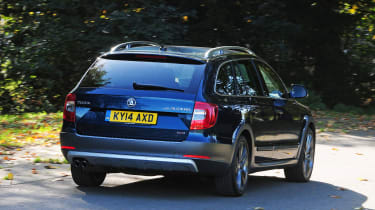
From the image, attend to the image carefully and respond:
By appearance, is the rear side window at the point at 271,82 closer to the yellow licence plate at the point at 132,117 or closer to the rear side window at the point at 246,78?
the rear side window at the point at 246,78

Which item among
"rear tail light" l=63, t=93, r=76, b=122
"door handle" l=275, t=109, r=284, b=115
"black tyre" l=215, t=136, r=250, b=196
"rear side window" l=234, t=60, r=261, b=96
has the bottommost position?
"black tyre" l=215, t=136, r=250, b=196

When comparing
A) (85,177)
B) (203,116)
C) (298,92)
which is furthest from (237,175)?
(298,92)

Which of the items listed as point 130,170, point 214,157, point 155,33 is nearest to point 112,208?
point 130,170

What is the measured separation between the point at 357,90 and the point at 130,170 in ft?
51.8

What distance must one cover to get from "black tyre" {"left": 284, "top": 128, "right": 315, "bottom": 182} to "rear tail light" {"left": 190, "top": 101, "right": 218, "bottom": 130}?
2.82 meters

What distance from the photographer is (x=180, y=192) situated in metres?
8.08

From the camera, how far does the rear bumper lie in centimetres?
706

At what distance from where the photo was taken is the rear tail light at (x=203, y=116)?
7094mm

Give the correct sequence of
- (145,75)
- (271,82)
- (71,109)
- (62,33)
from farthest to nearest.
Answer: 1. (62,33)
2. (271,82)
3. (71,109)
4. (145,75)

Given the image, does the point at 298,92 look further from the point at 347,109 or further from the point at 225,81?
the point at 347,109

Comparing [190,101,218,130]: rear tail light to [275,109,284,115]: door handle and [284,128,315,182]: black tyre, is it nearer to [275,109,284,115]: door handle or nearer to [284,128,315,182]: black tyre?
[275,109,284,115]: door handle

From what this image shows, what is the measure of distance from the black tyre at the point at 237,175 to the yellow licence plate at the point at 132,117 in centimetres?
102

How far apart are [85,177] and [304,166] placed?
10.8ft

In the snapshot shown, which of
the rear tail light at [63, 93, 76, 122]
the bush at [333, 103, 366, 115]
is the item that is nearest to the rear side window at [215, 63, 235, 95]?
the rear tail light at [63, 93, 76, 122]
